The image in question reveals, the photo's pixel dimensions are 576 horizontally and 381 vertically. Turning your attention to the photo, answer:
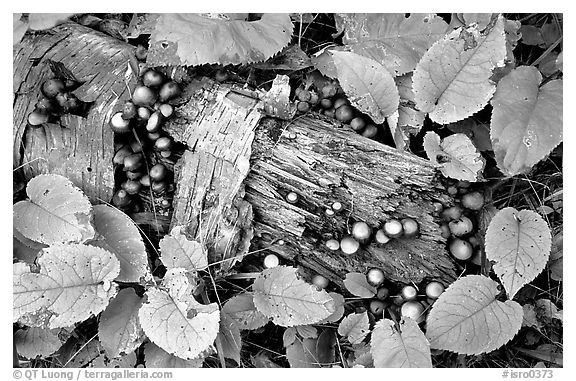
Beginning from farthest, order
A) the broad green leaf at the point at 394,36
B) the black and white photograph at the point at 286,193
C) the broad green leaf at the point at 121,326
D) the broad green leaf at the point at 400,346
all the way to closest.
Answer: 1. the broad green leaf at the point at 394,36
2. the broad green leaf at the point at 121,326
3. the black and white photograph at the point at 286,193
4. the broad green leaf at the point at 400,346

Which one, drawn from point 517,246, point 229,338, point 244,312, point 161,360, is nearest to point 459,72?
point 517,246

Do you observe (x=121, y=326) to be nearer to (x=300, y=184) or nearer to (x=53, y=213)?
(x=53, y=213)

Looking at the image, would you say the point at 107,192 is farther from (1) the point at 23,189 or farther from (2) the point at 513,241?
(2) the point at 513,241

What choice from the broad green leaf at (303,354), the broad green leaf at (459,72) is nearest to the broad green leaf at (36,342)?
the broad green leaf at (303,354)

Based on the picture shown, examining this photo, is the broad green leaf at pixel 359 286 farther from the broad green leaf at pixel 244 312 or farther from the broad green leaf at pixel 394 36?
the broad green leaf at pixel 394 36

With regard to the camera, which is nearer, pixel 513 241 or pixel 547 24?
pixel 513 241

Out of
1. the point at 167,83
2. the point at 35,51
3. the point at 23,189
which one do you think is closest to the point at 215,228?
the point at 167,83

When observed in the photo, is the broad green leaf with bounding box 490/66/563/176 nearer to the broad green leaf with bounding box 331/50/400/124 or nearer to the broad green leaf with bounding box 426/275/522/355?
the broad green leaf with bounding box 331/50/400/124
